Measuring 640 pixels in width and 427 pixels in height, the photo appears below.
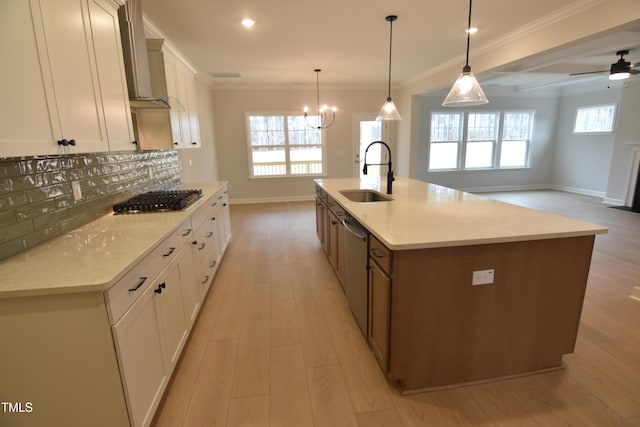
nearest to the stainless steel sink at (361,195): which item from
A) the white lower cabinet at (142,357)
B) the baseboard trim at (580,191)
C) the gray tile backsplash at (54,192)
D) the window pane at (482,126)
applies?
the gray tile backsplash at (54,192)

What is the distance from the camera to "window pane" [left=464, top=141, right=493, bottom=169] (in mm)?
8406

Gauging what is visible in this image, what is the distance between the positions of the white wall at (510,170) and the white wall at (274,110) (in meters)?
1.62

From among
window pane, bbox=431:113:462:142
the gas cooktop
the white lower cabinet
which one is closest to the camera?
the white lower cabinet

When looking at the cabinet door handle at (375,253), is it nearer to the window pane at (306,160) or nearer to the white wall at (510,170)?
the window pane at (306,160)

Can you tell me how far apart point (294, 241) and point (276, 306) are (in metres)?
1.81

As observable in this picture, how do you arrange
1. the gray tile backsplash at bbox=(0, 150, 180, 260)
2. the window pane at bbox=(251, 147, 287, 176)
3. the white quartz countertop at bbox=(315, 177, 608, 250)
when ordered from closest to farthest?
1. the gray tile backsplash at bbox=(0, 150, 180, 260)
2. the white quartz countertop at bbox=(315, 177, 608, 250)
3. the window pane at bbox=(251, 147, 287, 176)

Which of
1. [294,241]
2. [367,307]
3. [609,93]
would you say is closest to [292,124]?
[294,241]

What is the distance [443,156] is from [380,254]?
736 centimetres

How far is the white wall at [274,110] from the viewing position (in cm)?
693

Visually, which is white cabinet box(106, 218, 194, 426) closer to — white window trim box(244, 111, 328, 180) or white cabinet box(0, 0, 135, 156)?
white cabinet box(0, 0, 135, 156)

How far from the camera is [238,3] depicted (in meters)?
2.96

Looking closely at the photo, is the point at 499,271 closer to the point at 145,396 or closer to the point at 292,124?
the point at 145,396

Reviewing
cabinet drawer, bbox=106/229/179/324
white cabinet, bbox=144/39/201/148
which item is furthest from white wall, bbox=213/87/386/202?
cabinet drawer, bbox=106/229/179/324

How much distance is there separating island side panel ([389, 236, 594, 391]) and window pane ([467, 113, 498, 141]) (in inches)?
289
